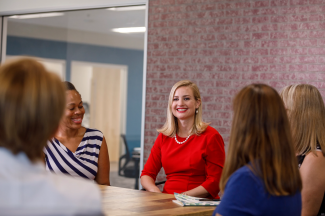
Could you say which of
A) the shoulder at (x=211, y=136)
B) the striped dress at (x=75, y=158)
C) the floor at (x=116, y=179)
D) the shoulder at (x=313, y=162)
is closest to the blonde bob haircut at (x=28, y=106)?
the shoulder at (x=313, y=162)

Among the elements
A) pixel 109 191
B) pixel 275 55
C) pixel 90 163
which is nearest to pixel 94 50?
pixel 275 55

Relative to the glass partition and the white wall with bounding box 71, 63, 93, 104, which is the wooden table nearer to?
the glass partition

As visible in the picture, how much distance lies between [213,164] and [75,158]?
102 cm

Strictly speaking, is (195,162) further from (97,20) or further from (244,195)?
(97,20)

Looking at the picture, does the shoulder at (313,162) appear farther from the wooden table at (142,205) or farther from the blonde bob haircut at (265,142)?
the blonde bob haircut at (265,142)

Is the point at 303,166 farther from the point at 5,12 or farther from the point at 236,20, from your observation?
the point at 5,12

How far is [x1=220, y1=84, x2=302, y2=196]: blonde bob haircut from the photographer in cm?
134

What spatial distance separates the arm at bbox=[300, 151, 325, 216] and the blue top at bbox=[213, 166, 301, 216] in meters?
0.77

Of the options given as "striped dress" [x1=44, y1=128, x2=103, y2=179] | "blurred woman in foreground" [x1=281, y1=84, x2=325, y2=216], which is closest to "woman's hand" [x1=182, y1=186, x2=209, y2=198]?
"striped dress" [x1=44, y1=128, x2=103, y2=179]

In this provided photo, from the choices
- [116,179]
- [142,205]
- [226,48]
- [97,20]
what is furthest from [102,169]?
[97,20]

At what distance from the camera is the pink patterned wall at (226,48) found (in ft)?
13.3

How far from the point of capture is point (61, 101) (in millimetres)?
1008

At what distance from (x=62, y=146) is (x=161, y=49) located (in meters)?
2.37

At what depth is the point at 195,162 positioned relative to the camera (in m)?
2.94
